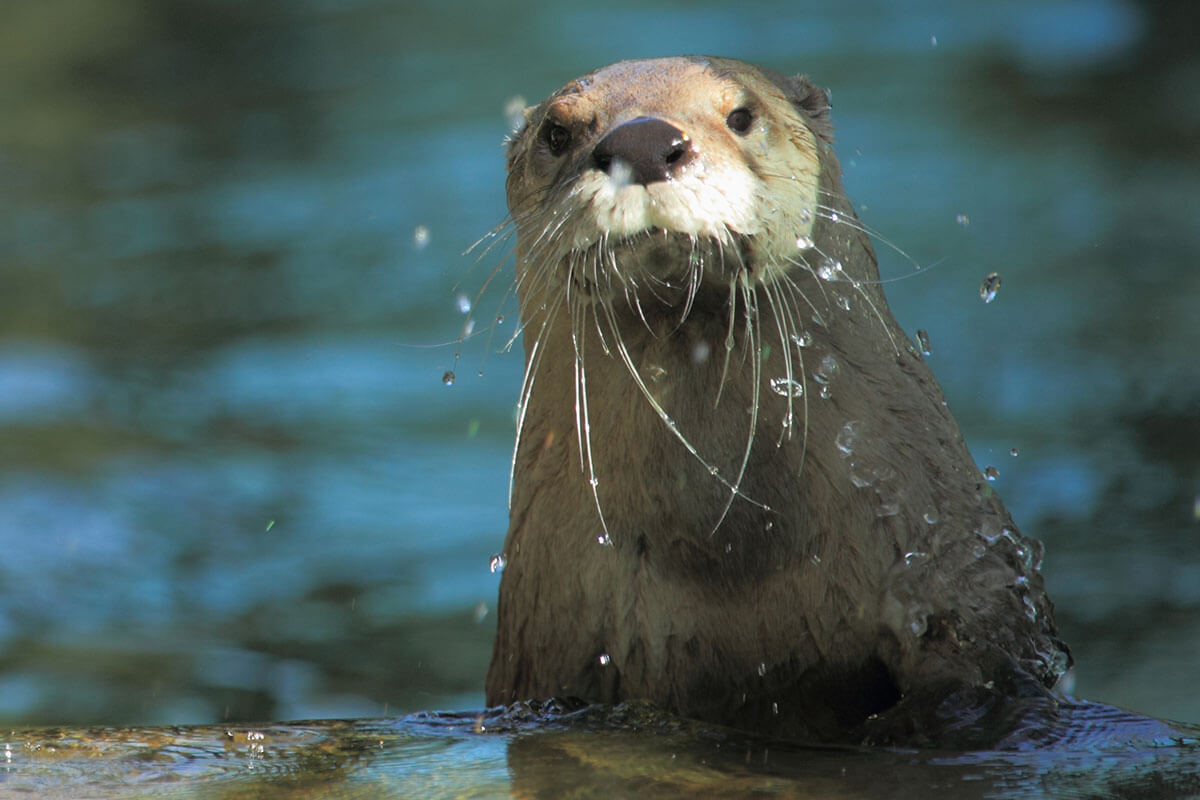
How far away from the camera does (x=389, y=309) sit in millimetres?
8211

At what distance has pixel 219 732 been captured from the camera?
8.62 feet

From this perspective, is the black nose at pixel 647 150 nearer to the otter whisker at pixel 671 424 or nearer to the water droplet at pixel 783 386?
the otter whisker at pixel 671 424

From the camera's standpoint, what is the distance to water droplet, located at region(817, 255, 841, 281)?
3053mm

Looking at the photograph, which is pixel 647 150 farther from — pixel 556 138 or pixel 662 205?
pixel 556 138

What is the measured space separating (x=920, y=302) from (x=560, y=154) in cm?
506

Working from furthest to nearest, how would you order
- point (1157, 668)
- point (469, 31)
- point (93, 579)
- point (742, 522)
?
point (469, 31) < point (93, 579) < point (1157, 668) < point (742, 522)

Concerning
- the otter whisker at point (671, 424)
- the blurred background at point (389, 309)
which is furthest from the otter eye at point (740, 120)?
the blurred background at point (389, 309)

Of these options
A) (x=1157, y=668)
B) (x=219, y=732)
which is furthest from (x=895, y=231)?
(x=219, y=732)

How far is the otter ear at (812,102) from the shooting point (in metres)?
3.26

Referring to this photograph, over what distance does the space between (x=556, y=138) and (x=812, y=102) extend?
0.60 meters

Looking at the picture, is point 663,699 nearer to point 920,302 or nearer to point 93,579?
point 93,579

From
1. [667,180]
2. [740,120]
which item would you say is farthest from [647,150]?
[740,120]

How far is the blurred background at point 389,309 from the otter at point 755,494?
216 cm

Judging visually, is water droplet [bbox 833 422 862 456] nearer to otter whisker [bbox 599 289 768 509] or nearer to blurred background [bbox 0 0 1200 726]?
otter whisker [bbox 599 289 768 509]
